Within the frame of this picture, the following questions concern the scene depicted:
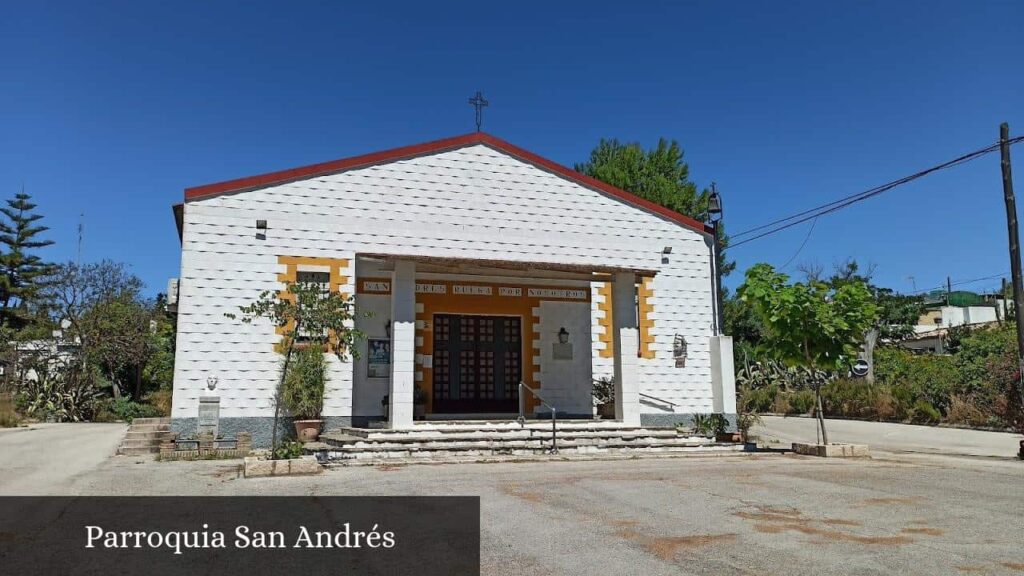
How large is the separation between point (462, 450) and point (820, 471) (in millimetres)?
6044

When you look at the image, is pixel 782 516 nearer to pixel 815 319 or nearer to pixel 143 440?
pixel 815 319

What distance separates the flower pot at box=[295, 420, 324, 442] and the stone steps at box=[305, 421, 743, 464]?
20 cm

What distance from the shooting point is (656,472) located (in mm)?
11039

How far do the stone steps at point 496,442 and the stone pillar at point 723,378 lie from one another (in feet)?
8.46

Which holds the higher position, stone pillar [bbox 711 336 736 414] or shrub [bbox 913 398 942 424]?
stone pillar [bbox 711 336 736 414]

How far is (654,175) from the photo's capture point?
117 feet

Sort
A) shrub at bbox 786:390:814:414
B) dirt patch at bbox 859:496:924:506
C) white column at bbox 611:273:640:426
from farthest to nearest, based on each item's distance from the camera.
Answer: shrub at bbox 786:390:814:414 → white column at bbox 611:273:640:426 → dirt patch at bbox 859:496:924:506

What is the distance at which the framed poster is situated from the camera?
1593 cm

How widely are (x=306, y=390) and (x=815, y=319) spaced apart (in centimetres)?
1015

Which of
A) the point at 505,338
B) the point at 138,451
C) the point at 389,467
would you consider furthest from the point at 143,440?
the point at 505,338

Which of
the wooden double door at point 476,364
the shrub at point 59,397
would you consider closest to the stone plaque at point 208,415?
the wooden double door at point 476,364

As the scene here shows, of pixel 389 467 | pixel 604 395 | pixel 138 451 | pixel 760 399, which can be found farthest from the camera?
pixel 760 399

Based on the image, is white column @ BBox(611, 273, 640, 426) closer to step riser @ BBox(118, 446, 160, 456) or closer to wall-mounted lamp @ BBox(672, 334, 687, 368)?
wall-mounted lamp @ BBox(672, 334, 687, 368)

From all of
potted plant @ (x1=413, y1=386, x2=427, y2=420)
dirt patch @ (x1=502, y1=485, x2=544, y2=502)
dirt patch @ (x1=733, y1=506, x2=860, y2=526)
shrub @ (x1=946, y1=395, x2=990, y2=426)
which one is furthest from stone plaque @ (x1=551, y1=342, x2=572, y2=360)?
shrub @ (x1=946, y1=395, x2=990, y2=426)
